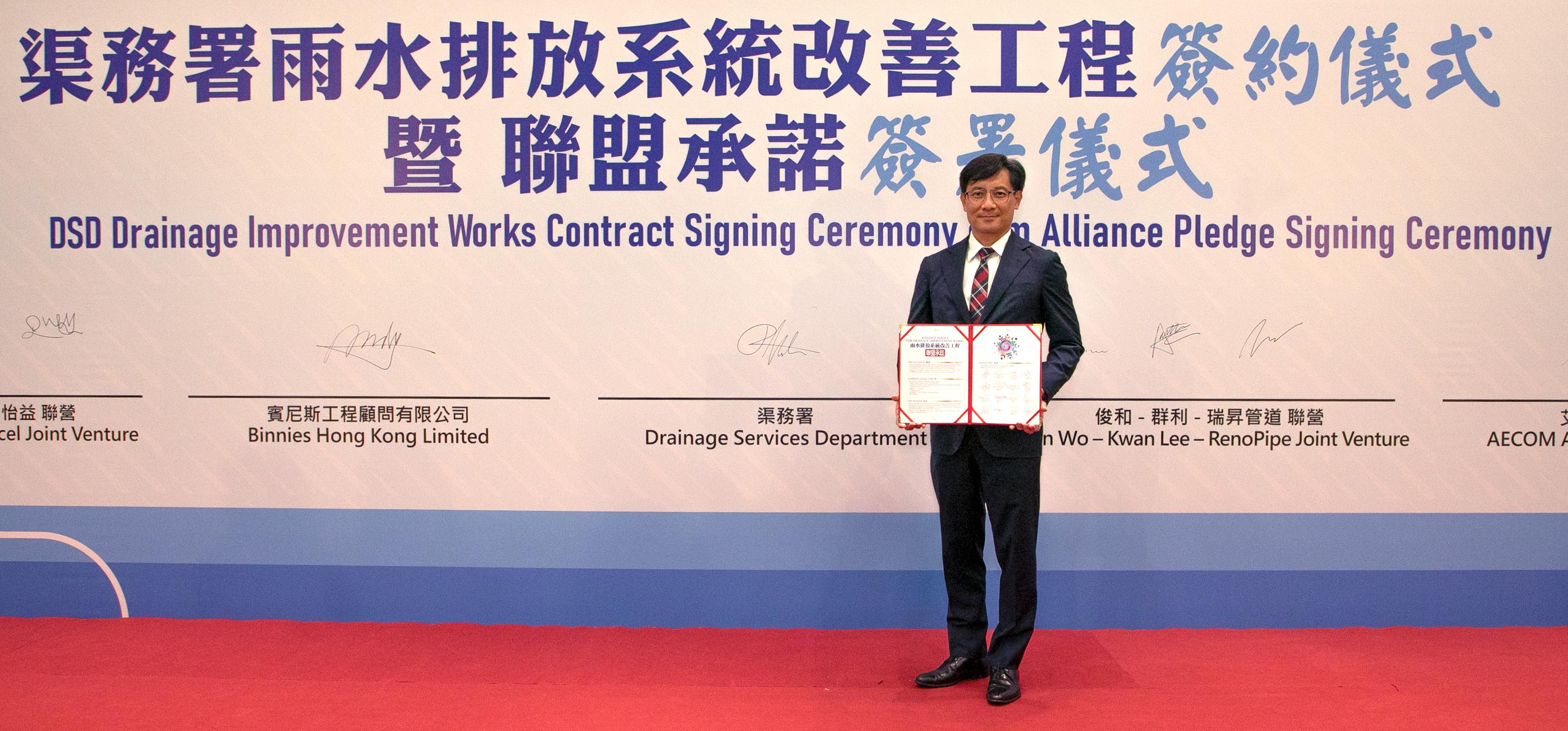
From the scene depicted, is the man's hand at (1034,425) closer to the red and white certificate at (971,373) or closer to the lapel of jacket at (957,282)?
the red and white certificate at (971,373)

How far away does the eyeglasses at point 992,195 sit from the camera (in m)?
2.56

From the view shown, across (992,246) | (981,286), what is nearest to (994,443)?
(981,286)

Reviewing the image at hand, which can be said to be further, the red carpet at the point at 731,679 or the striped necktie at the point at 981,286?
the striped necktie at the point at 981,286

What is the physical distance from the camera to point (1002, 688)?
2555 millimetres

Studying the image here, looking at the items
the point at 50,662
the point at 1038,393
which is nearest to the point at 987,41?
the point at 1038,393

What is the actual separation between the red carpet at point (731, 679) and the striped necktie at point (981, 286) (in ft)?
3.49

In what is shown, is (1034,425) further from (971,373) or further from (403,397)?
(403,397)

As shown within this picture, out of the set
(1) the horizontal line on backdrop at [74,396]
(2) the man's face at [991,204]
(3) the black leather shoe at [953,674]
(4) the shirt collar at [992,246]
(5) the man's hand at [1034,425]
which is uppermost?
(2) the man's face at [991,204]

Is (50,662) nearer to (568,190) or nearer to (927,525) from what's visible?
(568,190)

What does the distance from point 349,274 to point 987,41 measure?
7.62 ft

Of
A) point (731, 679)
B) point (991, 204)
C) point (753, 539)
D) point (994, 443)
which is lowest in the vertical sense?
point (731, 679)

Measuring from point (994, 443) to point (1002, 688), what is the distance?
664mm

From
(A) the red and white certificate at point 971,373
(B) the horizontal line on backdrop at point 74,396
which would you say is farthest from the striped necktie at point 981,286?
(B) the horizontal line on backdrop at point 74,396

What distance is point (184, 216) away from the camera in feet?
10.8
